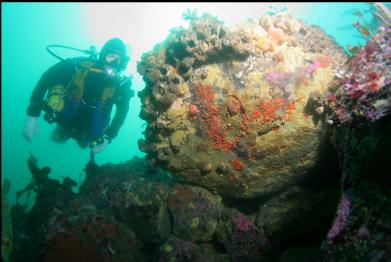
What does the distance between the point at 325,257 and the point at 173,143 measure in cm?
256

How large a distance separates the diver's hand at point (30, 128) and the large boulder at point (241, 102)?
437cm

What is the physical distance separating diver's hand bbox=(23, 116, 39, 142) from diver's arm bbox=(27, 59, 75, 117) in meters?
0.13

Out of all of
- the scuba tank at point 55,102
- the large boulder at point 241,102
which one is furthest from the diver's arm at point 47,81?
the large boulder at point 241,102

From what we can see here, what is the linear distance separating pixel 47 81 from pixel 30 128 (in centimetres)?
133

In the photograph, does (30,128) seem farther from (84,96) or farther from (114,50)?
(114,50)

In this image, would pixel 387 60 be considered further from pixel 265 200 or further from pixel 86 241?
pixel 86 241

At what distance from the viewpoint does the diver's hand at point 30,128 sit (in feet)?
23.7

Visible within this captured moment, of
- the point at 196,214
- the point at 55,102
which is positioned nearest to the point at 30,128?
the point at 55,102

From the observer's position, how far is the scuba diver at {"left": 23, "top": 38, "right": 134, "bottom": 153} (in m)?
6.97

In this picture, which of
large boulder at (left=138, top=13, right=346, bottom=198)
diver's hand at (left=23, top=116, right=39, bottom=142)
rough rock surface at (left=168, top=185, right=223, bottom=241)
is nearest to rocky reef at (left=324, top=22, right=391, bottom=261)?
large boulder at (left=138, top=13, right=346, bottom=198)

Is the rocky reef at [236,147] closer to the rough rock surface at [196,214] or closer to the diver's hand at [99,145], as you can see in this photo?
the rough rock surface at [196,214]

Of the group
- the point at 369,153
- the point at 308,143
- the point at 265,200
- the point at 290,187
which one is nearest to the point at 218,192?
the point at 265,200

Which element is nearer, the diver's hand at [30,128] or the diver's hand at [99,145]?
the diver's hand at [30,128]

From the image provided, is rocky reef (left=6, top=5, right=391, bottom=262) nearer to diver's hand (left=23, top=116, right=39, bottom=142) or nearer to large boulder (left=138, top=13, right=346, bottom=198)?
large boulder (left=138, top=13, right=346, bottom=198)
